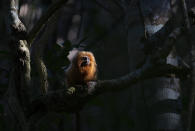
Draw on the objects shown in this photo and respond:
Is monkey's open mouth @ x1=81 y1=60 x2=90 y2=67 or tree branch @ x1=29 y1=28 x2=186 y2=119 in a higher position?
monkey's open mouth @ x1=81 y1=60 x2=90 y2=67

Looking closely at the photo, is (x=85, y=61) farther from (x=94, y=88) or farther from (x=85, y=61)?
(x=94, y=88)

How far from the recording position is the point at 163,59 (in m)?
3.50

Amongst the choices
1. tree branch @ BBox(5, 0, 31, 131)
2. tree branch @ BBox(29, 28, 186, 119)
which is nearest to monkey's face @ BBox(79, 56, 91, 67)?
tree branch @ BBox(29, 28, 186, 119)

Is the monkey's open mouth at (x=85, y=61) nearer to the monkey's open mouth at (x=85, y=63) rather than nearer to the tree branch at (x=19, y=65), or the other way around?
the monkey's open mouth at (x=85, y=63)

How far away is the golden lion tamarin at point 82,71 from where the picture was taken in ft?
15.7

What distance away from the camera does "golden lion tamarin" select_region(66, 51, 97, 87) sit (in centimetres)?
479

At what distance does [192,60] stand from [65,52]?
1854 millimetres

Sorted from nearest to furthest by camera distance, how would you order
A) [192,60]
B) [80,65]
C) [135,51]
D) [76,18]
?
[192,60] < [135,51] < [80,65] < [76,18]

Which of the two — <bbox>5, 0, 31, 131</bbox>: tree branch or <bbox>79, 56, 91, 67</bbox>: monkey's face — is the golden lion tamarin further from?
<bbox>5, 0, 31, 131</bbox>: tree branch

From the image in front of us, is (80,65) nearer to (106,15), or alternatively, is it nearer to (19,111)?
(19,111)

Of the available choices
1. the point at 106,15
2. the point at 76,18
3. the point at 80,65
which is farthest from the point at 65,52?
the point at 106,15

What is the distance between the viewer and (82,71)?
4785 millimetres

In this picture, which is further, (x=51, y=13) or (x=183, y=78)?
(x=183, y=78)

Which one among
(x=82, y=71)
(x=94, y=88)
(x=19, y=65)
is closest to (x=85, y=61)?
(x=82, y=71)
